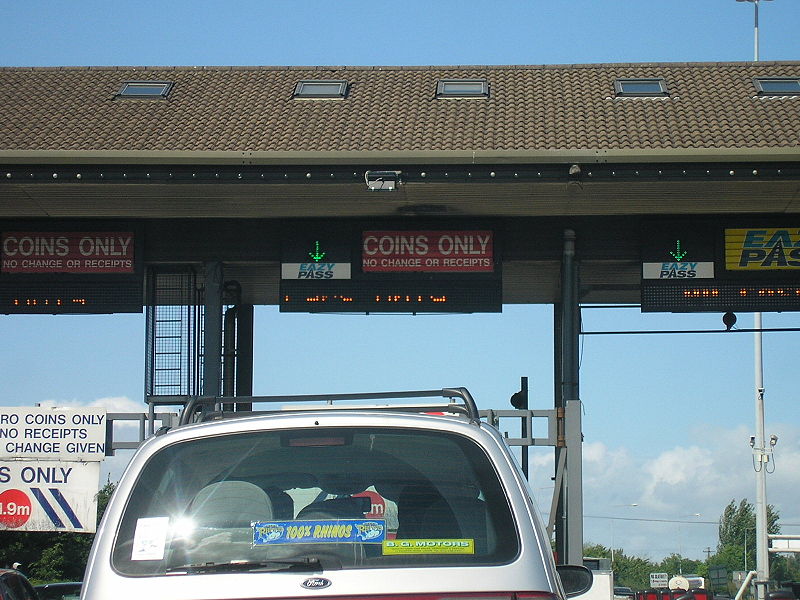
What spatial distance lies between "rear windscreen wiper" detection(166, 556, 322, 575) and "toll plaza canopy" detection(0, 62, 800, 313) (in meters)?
14.2

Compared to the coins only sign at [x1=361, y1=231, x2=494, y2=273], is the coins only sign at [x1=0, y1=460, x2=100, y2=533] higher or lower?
the coins only sign at [x1=361, y1=231, x2=494, y2=273]

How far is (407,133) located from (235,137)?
103 inches

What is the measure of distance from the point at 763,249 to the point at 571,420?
4.13m

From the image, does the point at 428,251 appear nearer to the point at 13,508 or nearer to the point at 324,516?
the point at 13,508

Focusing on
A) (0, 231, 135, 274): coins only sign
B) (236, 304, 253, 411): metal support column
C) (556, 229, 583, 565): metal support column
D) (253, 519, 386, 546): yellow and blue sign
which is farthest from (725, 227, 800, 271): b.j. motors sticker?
(253, 519, 386, 546): yellow and blue sign

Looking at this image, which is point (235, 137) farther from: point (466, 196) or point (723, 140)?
point (723, 140)

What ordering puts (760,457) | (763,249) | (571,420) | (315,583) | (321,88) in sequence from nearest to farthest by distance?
1. (315,583)
2. (571,420)
3. (763,249)
4. (321,88)
5. (760,457)

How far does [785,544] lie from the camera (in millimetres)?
18219

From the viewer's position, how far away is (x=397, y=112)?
20.7 metres

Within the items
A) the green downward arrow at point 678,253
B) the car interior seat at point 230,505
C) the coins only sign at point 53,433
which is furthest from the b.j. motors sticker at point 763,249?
the car interior seat at point 230,505

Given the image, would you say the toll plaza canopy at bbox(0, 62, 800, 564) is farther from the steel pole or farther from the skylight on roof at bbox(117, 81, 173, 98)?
the steel pole

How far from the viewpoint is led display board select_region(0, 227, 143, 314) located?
65.5 ft

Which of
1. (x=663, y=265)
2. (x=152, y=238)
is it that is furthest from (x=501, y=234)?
(x=152, y=238)

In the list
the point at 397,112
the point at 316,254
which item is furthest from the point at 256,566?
the point at 397,112
